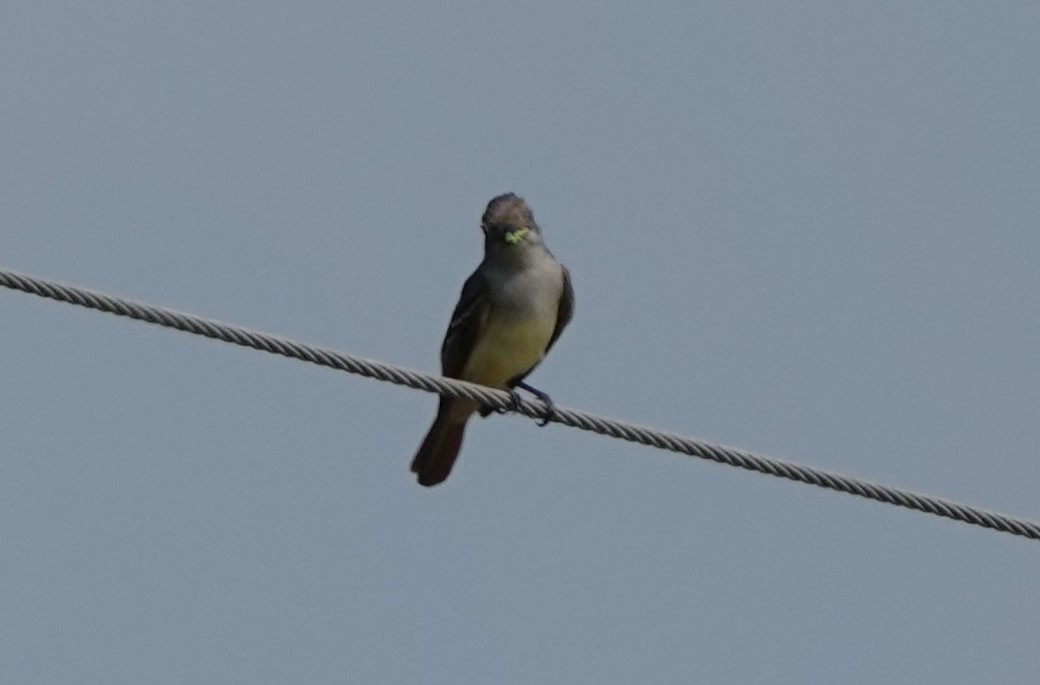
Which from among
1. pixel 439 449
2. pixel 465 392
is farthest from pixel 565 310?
pixel 465 392

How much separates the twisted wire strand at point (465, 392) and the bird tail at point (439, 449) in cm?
320

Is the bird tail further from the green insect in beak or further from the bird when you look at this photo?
the green insect in beak

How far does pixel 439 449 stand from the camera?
12797 mm

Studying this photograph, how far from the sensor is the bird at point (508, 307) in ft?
40.4

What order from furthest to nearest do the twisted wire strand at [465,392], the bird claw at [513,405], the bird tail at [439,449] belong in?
the bird tail at [439,449], the bird claw at [513,405], the twisted wire strand at [465,392]

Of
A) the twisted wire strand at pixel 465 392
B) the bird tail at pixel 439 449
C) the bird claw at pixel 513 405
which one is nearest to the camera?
the twisted wire strand at pixel 465 392

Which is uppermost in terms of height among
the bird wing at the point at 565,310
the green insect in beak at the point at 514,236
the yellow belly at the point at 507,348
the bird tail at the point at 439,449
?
the green insect in beak at the point at 514,236

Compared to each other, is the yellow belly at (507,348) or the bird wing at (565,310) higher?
the bird wing at (565,310)

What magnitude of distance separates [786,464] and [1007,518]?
2.77 feet

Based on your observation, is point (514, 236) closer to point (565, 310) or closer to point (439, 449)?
point (565, 310)

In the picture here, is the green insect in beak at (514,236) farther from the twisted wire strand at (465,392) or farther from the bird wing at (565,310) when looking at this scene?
the twisted wire strand at (465,392)

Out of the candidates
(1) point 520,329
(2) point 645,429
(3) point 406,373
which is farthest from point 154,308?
(1) point 520,329

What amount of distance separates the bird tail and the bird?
0.22m

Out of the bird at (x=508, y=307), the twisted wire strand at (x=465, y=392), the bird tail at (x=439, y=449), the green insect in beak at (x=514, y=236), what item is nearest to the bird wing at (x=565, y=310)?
the bird at (x=508, y=307)
